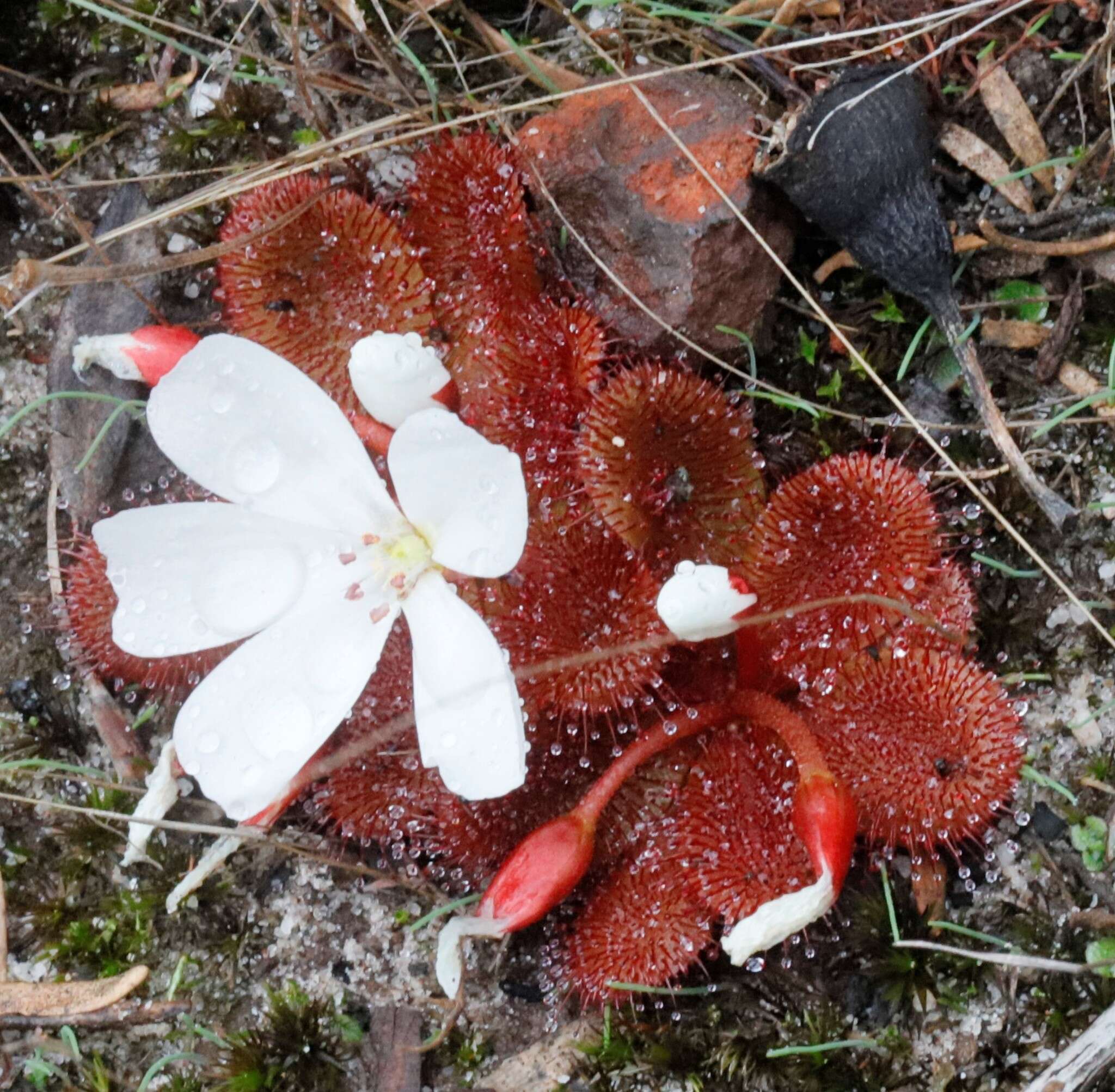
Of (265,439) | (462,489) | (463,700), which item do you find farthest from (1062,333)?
(265,439)

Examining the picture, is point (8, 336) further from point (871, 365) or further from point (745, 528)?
point (871, 365)

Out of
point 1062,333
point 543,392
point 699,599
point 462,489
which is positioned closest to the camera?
point 699,599

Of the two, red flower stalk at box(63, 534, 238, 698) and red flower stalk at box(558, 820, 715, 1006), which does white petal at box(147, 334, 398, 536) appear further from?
red flower stalk at box(558, 820, 715, 1006)

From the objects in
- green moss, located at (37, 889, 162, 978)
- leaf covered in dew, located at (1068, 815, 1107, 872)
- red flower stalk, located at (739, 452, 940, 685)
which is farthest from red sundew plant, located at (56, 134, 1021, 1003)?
green moss, located at (37, 889, 162, 978)

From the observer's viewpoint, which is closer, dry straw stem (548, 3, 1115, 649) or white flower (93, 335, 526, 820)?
white flower (93, 335, 526, 820)

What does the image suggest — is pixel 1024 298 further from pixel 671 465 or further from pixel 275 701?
pixel 275 701

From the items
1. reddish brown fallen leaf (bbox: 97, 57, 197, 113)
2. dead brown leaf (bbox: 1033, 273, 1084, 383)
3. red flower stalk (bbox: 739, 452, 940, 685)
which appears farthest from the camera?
reddish brown fallen leaf (bbox: 97, 57, 197, 113)

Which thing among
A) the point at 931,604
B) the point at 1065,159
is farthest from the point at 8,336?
the point at 1065,159
